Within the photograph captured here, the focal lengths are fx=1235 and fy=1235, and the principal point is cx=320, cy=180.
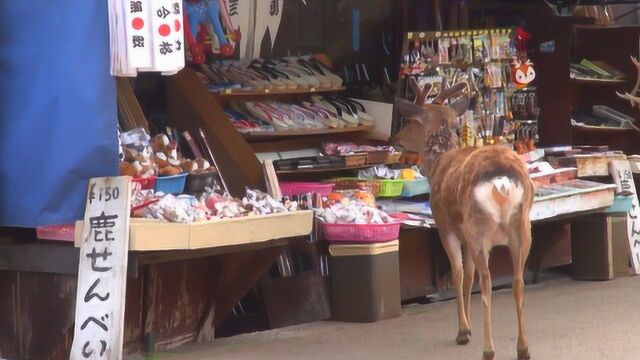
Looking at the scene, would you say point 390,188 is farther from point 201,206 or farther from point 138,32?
point 138,32

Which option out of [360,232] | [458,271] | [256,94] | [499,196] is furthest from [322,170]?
[499,196]

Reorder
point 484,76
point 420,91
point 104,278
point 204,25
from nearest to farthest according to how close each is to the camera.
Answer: point 104,278
point 204,25
point 420,91
point 484,76

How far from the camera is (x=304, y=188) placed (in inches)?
396

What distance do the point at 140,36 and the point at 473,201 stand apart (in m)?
2.32

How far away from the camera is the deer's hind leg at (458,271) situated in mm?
8688

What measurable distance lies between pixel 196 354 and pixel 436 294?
9.68 ft

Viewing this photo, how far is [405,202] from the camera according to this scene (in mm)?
10633

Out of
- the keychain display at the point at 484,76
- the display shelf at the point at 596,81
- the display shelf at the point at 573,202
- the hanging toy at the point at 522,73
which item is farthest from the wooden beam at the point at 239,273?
the display shelf at the point at 596,81

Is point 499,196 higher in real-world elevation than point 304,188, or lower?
higher

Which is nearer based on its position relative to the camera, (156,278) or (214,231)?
(214,231)

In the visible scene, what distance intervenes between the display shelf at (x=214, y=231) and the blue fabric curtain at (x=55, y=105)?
35 centimetres

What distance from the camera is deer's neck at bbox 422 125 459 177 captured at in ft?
29.1

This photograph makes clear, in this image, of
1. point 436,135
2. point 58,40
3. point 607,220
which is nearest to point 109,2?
point 58,40

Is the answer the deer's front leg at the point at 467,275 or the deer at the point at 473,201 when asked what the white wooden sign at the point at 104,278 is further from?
the deer's front leg at the point at 467,275
